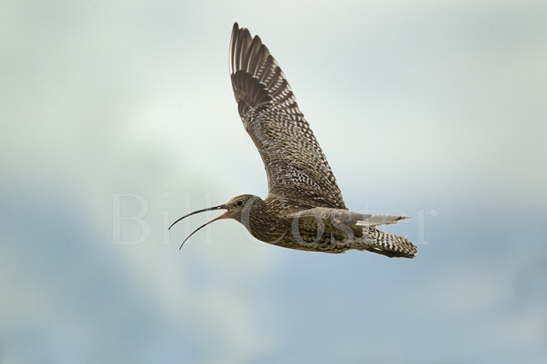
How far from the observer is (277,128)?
1488 centimetres

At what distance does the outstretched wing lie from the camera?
13.5m

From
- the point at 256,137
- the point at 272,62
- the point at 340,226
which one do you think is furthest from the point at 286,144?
the point at 340,226

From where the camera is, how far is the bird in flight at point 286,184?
11.5 m

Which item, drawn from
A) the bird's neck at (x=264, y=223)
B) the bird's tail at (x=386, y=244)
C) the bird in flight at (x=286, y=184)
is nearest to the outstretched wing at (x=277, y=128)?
the bird in flight at (x=286, y=184)

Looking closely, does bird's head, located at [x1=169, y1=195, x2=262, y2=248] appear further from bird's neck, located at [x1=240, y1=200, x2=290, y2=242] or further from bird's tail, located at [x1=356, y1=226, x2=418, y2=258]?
bird's tail, located at [x1=356, y1=226, x2=418, y2=258]

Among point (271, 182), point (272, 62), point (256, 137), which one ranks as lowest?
point (271, 182)

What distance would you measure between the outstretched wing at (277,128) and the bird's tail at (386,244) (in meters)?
1.22

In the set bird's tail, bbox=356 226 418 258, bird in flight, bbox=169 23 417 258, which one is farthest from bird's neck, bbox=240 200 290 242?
bird's tail, bbox=356 226 418 258

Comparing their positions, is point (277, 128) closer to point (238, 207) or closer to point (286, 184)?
point (286, 184)

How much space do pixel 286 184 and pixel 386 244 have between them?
2175 mm

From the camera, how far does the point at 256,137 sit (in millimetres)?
14828

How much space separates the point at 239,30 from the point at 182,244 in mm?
5222

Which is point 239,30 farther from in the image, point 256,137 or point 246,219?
point 246,219

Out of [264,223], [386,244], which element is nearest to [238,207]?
[264,223]
